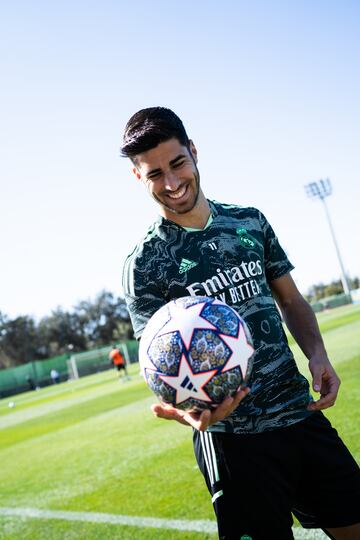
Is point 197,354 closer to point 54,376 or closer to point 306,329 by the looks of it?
point 306,329

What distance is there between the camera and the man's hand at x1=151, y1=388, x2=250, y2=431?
2.17 metres

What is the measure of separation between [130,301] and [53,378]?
153 ft

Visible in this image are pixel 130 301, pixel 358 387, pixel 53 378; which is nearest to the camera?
pixel 130 301

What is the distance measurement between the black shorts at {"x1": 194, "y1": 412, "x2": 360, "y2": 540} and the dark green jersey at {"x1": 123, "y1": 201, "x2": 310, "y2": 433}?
77 millimetres

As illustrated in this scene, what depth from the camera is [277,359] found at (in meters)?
2.60

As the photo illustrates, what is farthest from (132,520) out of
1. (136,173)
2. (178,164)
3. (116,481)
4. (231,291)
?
(178,164)

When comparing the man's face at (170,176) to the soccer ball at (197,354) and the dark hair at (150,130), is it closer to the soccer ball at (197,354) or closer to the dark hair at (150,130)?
the dark hair at (150,130)

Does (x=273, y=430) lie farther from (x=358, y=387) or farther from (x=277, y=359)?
(x=358, y=387)

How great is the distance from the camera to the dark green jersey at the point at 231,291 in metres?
2.51

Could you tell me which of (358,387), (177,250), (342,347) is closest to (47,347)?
(342,347)

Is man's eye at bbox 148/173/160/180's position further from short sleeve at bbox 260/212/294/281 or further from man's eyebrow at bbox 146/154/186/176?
short sleeve at bbox 260/212/294/281

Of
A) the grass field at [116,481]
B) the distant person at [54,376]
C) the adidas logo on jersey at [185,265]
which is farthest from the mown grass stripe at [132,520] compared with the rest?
the distant person at [54,376]

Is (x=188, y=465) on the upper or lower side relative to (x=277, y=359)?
lower

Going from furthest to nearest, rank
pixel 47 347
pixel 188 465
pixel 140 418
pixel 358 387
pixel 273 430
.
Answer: pixel 47 347
pixel 140 418
pixel 358 387
pixel 188 465
pixel 273 430
